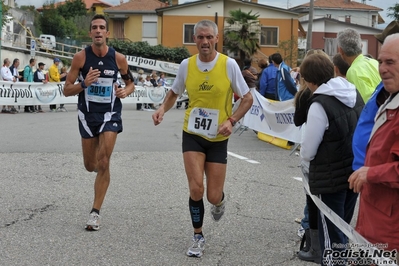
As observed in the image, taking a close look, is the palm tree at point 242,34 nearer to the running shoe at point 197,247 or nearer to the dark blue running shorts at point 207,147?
the dark blue running shorts at point 207,147

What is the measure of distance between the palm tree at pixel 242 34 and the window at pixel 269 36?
4.33 m

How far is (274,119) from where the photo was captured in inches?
607

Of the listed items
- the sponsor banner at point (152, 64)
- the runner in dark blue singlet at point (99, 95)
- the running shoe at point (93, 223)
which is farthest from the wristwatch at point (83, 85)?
the sponsor banner at point (152, 64)

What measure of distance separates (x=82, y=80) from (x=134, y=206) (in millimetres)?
1809

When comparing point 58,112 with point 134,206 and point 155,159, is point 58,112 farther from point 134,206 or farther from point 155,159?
point 134,206

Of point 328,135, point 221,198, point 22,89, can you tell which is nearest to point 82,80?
point 221,198

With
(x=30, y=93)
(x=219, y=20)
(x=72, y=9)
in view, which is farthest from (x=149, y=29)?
(x=30, y=93)

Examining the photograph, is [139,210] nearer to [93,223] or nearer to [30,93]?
[93,223]

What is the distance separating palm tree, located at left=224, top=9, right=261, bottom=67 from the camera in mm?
60406

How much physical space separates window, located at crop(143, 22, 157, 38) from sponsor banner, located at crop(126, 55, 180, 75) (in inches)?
728

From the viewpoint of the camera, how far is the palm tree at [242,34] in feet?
198

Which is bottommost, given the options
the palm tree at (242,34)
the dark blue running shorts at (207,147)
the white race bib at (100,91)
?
the dark blue running shorts at (207,147)

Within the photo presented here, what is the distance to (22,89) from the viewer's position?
949 inches

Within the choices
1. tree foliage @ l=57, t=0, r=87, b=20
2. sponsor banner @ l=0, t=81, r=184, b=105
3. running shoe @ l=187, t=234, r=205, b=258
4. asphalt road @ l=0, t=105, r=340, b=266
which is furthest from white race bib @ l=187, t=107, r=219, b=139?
tree foliage @ l=57, t=0, r=87, b=20
